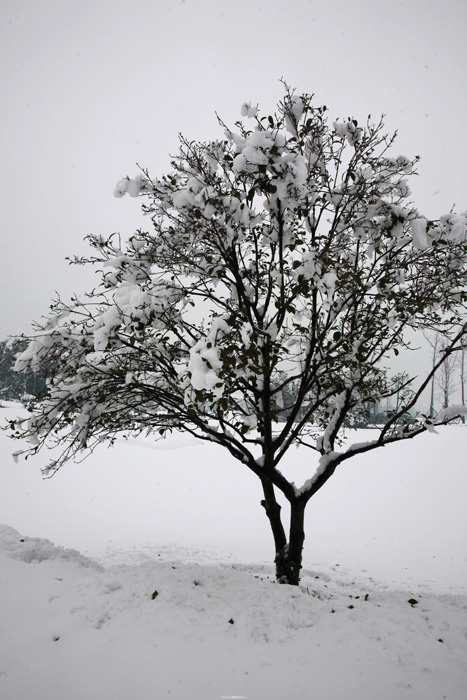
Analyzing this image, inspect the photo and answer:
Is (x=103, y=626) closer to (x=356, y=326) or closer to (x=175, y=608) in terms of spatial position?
(x=175, y=608)

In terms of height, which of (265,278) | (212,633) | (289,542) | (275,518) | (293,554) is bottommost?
(212,633)

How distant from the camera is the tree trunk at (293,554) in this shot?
488cm

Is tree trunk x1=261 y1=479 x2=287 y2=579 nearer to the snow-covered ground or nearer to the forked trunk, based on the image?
the forked trunk

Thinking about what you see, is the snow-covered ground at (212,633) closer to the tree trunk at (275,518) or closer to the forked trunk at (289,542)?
the forked trunk at (289,542)

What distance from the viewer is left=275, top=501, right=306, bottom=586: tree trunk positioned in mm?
4875

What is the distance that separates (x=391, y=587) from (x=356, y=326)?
5752 mm

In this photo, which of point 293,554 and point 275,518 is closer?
point 293,554

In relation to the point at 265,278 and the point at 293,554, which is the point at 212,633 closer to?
the point at 293,554

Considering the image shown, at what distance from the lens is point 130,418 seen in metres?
5.11

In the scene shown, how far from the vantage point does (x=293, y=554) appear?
5121 mm

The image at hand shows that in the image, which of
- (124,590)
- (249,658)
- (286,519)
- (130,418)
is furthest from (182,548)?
(249,658)

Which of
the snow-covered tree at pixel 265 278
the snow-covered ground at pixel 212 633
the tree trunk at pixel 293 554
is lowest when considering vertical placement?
the snow-covered ground at pixel 212 633

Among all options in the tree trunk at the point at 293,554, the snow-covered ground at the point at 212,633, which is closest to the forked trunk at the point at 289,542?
the tree trunk at the point at 293,554

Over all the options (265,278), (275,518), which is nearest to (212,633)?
(275,518)
